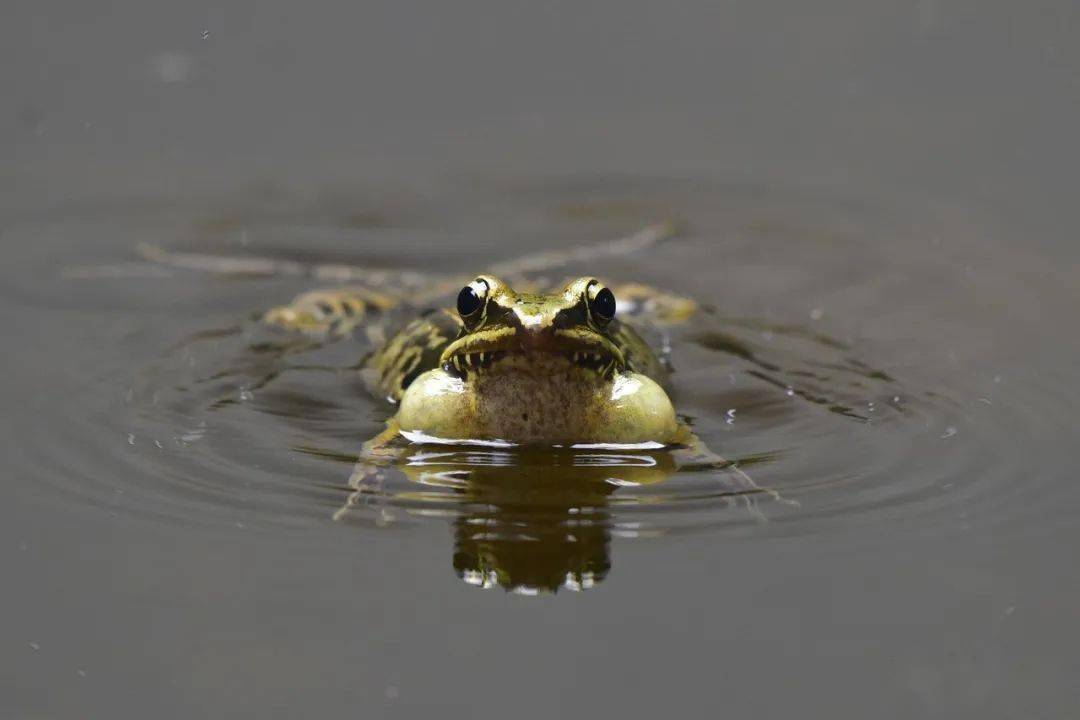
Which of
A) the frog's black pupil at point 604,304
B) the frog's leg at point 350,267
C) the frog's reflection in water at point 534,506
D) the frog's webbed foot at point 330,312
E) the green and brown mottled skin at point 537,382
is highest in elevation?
the frog's leg at point 350,267

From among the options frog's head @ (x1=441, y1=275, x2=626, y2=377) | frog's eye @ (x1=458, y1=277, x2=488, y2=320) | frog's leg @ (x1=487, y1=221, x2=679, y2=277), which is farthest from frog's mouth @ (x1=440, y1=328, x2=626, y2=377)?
frog's leg @ (x1=487, y1=221, x2=679, y2=277)

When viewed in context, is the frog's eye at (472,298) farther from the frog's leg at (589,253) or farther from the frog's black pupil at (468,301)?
the frog's leg at (589,253)

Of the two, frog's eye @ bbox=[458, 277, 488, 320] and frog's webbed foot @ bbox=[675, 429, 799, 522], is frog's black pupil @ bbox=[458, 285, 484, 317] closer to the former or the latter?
frog's eye @ bbox=[458, 277, 488, 320]

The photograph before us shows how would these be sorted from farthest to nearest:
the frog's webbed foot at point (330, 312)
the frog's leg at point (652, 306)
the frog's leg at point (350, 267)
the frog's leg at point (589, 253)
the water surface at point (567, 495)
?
the frog's leg at point (589, 253)
the frog's leg at point (350, 267)
the frog's leg at point (652, 306)
the frog's webbed foot at point (330, 312)
the water surface at point (567, 495)

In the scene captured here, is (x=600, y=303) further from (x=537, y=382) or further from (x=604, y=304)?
(x=537, y=382)

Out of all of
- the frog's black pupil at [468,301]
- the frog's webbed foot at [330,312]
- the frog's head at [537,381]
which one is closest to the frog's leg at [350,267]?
the frog's webbed foot at [330,312]

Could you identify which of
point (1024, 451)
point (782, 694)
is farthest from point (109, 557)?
point (1024, 451)

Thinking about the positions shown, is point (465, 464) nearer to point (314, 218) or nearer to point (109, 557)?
point (109, 557)
